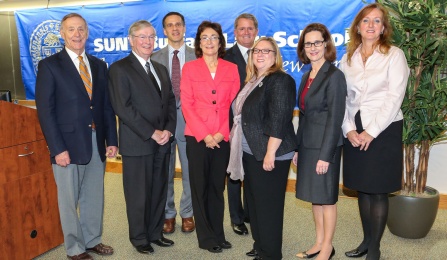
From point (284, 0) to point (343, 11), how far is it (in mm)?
667

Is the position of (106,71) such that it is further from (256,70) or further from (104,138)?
(256,70)

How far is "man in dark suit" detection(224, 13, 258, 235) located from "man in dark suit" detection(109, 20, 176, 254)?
62cm

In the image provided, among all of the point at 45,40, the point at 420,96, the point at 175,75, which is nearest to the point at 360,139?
the point at 420,96

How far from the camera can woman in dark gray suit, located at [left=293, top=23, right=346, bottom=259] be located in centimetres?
273

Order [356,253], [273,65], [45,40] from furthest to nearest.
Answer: [45,40] < [356,253] < [273,65]

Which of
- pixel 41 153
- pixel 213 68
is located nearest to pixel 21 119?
pixel 41 153

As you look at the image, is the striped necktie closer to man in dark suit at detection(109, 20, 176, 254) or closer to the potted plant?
man in dark suit at detection(109, 20, 176, 254)

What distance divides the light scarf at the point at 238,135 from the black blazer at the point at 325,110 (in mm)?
395

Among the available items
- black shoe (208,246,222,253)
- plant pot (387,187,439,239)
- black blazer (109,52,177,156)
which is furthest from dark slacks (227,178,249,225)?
plant pot (387,187,439,239)

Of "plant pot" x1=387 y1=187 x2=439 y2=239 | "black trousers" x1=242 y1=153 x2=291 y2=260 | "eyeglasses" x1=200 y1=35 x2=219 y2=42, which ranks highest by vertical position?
"eyeglasses" x1=200 y1=35 x2=219 y2=42

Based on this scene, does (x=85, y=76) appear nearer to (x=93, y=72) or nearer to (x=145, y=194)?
(x=93, y=72)

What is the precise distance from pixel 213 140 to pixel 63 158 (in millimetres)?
A: 1052

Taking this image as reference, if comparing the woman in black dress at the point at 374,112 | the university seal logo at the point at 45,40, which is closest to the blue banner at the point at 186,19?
the university seal logo at the point at 45,40

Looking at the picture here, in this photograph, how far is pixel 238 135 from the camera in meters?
2.93
